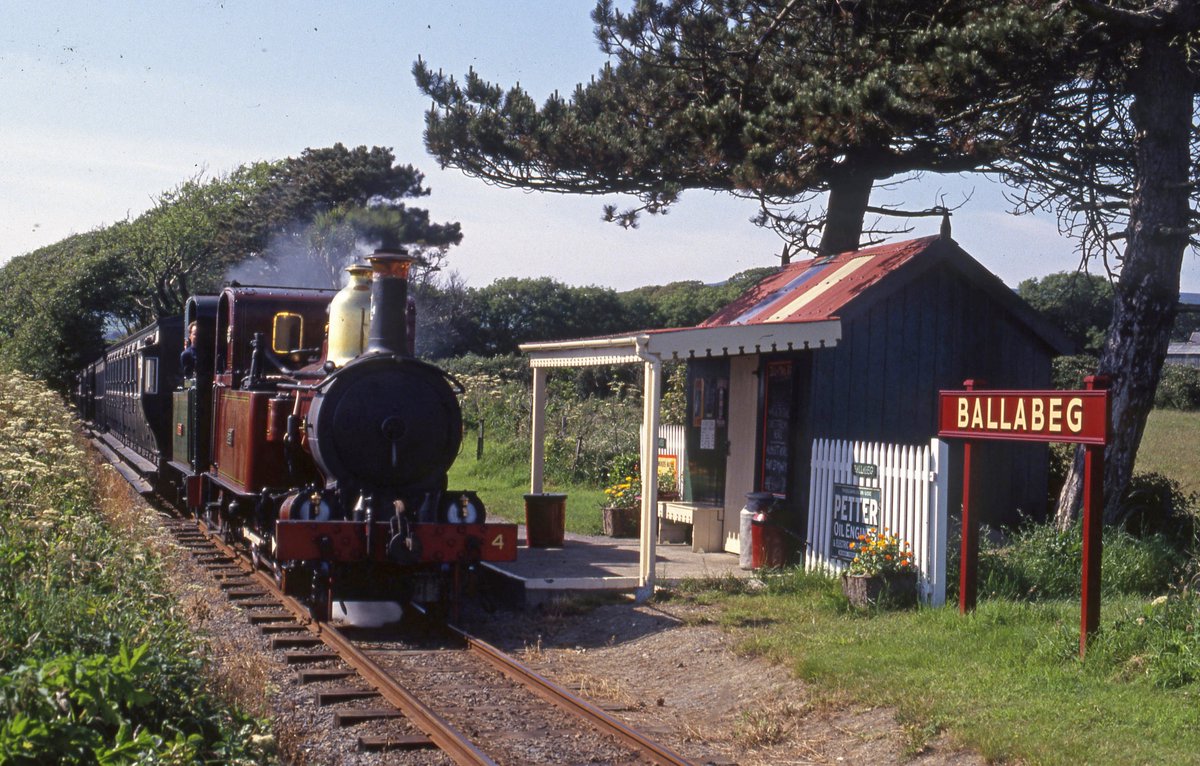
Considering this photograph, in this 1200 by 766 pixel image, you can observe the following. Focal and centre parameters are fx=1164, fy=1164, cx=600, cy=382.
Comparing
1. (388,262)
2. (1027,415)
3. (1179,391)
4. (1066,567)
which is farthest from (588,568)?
(1179,391)

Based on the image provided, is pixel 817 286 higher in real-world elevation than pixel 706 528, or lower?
higher

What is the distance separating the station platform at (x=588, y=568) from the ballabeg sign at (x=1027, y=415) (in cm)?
310

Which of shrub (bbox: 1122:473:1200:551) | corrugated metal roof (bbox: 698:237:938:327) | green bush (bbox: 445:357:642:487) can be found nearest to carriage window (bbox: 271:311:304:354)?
corrugated metal roof (bbox: 698:237:938:327)

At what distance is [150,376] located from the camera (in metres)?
16.5

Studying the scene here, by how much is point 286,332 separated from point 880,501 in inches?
229

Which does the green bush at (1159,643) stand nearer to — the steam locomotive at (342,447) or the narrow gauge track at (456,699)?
the narrow gauge track at (456,699)

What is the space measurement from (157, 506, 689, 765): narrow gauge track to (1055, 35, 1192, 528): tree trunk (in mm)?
6304

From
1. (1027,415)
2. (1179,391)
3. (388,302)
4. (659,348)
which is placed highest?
(1179,391)

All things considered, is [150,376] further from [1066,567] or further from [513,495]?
[1066,567]

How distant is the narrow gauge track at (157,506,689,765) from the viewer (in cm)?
630

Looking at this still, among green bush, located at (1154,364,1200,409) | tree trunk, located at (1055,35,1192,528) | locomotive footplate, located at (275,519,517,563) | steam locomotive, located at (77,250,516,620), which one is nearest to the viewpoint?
locomotive footplate, located at (275,519,517,563)

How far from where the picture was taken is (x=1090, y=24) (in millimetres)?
11336

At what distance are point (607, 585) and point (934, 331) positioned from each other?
473 centimetres

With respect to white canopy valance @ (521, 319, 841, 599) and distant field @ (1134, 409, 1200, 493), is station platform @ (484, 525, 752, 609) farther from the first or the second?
distant field @ (1134, 409, 1200, 493)
